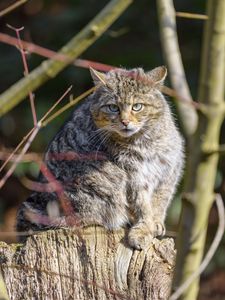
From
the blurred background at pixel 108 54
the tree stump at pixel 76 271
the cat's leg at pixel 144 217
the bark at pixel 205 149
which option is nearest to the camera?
the bark at pixel 205 149

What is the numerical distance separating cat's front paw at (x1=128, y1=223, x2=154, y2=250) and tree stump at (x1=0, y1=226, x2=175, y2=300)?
164mm

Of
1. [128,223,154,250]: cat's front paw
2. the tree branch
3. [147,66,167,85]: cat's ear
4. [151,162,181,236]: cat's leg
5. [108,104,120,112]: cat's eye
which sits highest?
[147,66,167,85]: cat's ear

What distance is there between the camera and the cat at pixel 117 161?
507 cm

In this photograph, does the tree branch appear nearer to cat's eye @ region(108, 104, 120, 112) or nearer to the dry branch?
the dry branch

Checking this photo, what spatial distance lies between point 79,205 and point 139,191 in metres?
0.37

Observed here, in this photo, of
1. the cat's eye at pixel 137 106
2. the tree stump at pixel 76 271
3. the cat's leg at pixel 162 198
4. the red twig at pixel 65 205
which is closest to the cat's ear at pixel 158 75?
the cat's eye at pixel 137 106

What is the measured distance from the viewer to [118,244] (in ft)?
14.2

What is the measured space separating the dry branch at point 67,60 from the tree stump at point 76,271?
158cm

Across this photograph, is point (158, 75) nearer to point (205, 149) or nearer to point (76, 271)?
point (76, 271)

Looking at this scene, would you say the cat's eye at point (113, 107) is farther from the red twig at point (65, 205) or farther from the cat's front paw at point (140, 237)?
the cat's front paw at point (140, 237)

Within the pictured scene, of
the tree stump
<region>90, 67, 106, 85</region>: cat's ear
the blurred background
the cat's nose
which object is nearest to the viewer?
the tree stump

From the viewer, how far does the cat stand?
16.6 feet

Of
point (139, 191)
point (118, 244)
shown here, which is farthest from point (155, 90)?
point (118, 244)

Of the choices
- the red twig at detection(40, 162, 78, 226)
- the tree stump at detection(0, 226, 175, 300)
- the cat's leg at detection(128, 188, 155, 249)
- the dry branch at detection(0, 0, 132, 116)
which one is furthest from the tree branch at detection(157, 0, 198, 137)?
the red twig at detection(40, 162, 78, 226)
